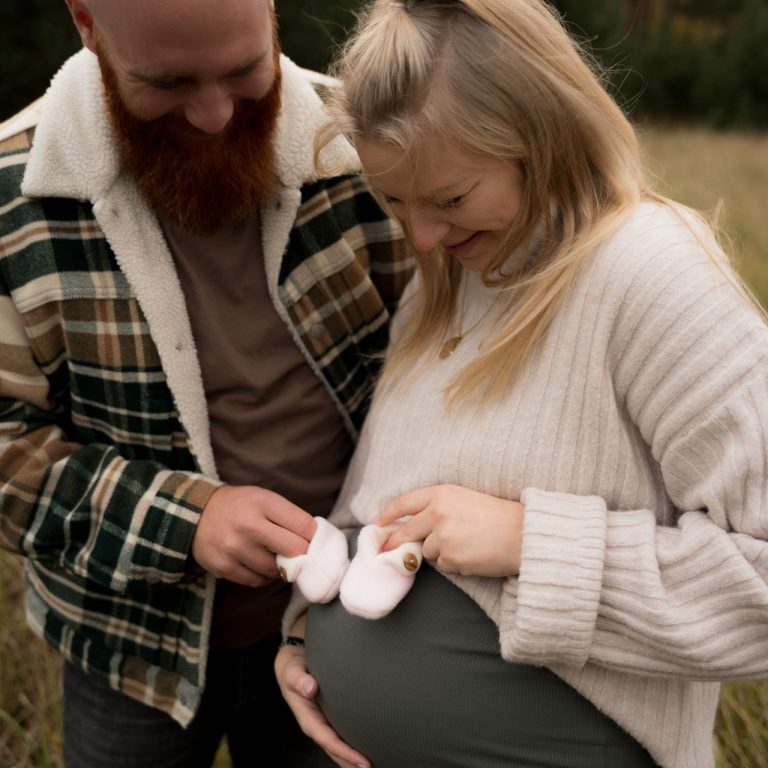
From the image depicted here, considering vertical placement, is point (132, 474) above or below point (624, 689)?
below

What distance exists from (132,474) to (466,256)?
0.71m

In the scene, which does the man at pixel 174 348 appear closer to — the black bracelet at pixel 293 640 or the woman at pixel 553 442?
the black bracelet at pixel 293 640

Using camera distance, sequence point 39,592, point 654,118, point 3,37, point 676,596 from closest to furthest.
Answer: point 676,596, point 39,592, point 3,37, point 654,118

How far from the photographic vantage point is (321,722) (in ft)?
5.13

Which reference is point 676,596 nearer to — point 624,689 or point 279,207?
point 624,689

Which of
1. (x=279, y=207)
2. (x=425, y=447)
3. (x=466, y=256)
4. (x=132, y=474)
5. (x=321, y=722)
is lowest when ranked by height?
(x=321, y=722)

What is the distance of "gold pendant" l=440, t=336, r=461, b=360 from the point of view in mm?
1542

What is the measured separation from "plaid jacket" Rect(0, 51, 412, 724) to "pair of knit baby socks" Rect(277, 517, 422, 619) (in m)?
0.24

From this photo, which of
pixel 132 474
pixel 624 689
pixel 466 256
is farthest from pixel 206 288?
pixel 624 689

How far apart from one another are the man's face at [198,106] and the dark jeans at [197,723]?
35.2 inches

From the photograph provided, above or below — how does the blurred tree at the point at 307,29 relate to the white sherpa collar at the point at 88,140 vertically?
below

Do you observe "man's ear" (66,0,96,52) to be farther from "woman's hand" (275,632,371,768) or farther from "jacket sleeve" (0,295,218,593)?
"woman's hand" (275,632,371,768)

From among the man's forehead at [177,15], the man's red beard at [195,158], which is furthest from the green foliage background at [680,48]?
the man's forehead at [177,15]

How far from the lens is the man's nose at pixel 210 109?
154 centimetres
